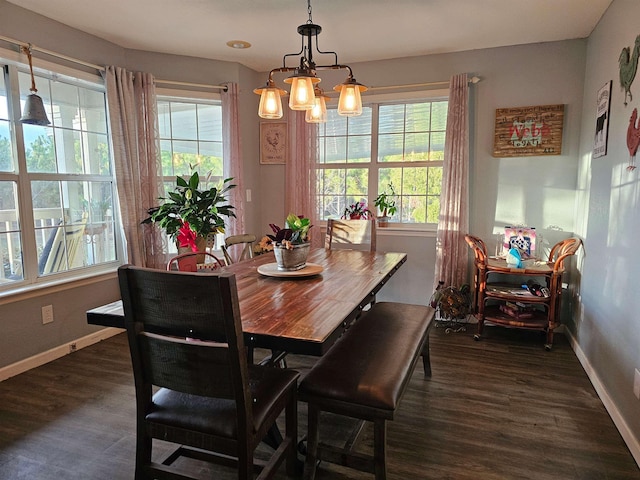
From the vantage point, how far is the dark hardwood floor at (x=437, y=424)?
1792 millimetres

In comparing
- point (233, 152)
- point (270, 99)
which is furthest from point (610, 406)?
point (233, 152)

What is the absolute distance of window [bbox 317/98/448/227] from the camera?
3.84m

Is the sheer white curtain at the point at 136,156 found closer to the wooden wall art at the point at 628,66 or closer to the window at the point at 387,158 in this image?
the window at the point at 387,158

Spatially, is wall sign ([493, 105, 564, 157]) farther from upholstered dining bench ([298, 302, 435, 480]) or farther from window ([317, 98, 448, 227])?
upholstered dining bench ([298, 302, 435, 480])

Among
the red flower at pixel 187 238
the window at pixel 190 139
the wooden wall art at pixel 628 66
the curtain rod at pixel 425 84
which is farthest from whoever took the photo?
the window at pixel 190 139

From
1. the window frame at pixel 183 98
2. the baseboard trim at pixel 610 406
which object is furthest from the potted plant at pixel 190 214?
the baseboard trim at pixel 610 406

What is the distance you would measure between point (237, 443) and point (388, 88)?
131 inches

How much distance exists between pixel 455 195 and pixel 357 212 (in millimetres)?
903

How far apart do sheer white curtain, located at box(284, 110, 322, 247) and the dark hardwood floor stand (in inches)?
66.0

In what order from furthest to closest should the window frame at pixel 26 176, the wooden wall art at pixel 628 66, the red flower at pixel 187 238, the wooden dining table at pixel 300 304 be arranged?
the red flower at pixel 187 238, the window frame at pixel 26 176, the wooden wall art at pixel 628 66, the wooden dining table at pixel 300 304

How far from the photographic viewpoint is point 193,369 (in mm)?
1316

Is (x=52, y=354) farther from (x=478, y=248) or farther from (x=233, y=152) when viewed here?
(x=478, y=248)

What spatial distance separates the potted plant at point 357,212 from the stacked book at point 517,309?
1442 millimetres

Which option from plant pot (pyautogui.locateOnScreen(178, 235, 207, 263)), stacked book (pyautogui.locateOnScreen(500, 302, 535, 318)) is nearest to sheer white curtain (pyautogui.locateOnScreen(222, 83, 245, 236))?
plant pot (pyautogui.locateOnScreen(178, 235, 207, 263))
